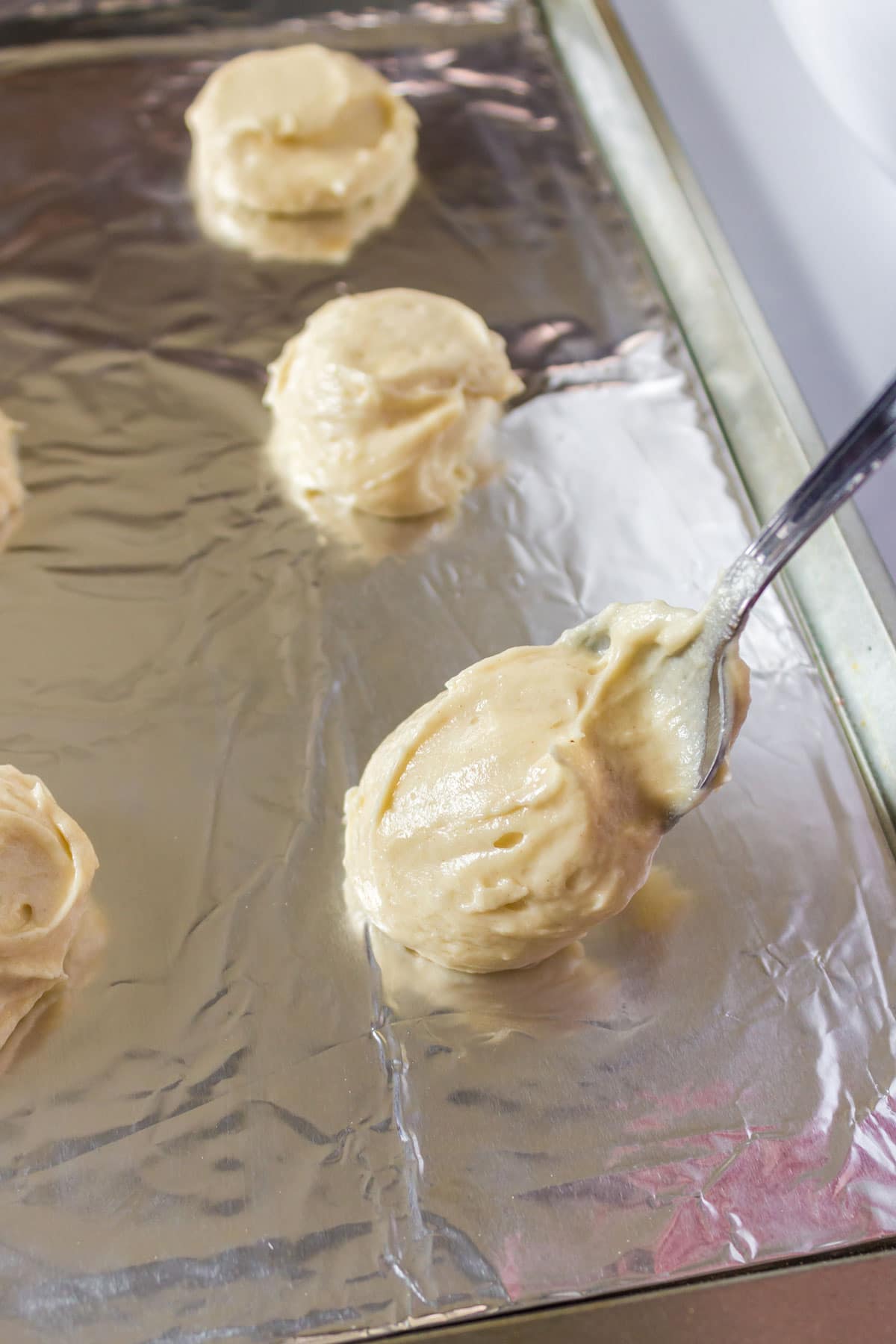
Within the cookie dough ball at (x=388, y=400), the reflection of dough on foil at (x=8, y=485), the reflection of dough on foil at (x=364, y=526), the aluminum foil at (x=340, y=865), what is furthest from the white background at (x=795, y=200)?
the reflection of dough on foil at (x=8, y=485)

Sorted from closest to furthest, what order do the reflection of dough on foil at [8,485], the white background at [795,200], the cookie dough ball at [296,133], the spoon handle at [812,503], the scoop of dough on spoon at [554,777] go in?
the spoon handle at [812,503]
the scoop of dough on spoon at [554,777]
the reflection of dough on foil at [8,485]
the white background at [795,200]
the cookie dough ball at [296,133]

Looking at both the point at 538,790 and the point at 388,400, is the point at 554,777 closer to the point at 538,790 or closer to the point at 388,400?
the point at 538,790

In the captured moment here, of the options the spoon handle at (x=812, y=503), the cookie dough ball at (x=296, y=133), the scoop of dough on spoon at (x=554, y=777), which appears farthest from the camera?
the cookie dough ball at (x=296, y=133)

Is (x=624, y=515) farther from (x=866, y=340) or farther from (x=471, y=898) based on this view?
(x=471, y=898)

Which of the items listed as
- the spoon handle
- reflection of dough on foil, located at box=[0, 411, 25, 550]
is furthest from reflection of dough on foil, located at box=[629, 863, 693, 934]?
reflection of dough on foil, located at box=[0, 411, 25, 550]

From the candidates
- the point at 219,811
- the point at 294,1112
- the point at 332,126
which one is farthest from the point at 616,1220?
the point at 332,126

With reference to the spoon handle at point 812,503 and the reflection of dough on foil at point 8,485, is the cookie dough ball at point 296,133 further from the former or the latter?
the spoon handle at point 812,503
